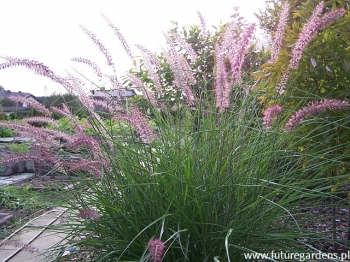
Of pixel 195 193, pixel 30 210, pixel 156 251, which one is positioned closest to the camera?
pixel 156 251

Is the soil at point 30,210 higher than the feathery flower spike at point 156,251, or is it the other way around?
the feathery flower spike at point 156,251

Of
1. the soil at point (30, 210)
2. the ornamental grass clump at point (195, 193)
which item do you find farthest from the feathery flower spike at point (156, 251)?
the soil at point (30, 210)

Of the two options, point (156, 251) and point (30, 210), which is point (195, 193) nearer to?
point (156, 251)

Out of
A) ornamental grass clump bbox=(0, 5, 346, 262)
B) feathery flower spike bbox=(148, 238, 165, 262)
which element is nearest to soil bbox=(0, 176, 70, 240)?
ornamental grass clump bbox=(0, 5, 346, 262)

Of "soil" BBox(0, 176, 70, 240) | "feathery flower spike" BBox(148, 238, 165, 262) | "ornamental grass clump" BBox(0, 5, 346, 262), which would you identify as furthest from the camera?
"soil" BBox(0, 176, 70, 240)

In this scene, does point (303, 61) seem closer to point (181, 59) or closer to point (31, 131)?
point (181, 59)

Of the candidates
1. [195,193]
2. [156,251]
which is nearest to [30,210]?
[195,193]

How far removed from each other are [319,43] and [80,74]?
1.52m

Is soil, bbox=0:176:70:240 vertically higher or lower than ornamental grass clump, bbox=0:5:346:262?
lower

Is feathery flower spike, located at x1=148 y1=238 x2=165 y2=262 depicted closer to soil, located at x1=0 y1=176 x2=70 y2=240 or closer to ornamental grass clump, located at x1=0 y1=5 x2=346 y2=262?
ornamental grass clump, located at x1=0 y1=5 x2=346 y2=262

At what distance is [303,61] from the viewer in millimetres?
2355

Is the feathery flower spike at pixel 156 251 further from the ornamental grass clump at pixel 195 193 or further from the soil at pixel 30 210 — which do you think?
the soil at pixel 30 210

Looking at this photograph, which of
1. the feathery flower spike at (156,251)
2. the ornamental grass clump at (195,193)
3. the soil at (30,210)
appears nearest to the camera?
the feathery flower spike at (156,251)

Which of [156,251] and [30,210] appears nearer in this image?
[156,251]
